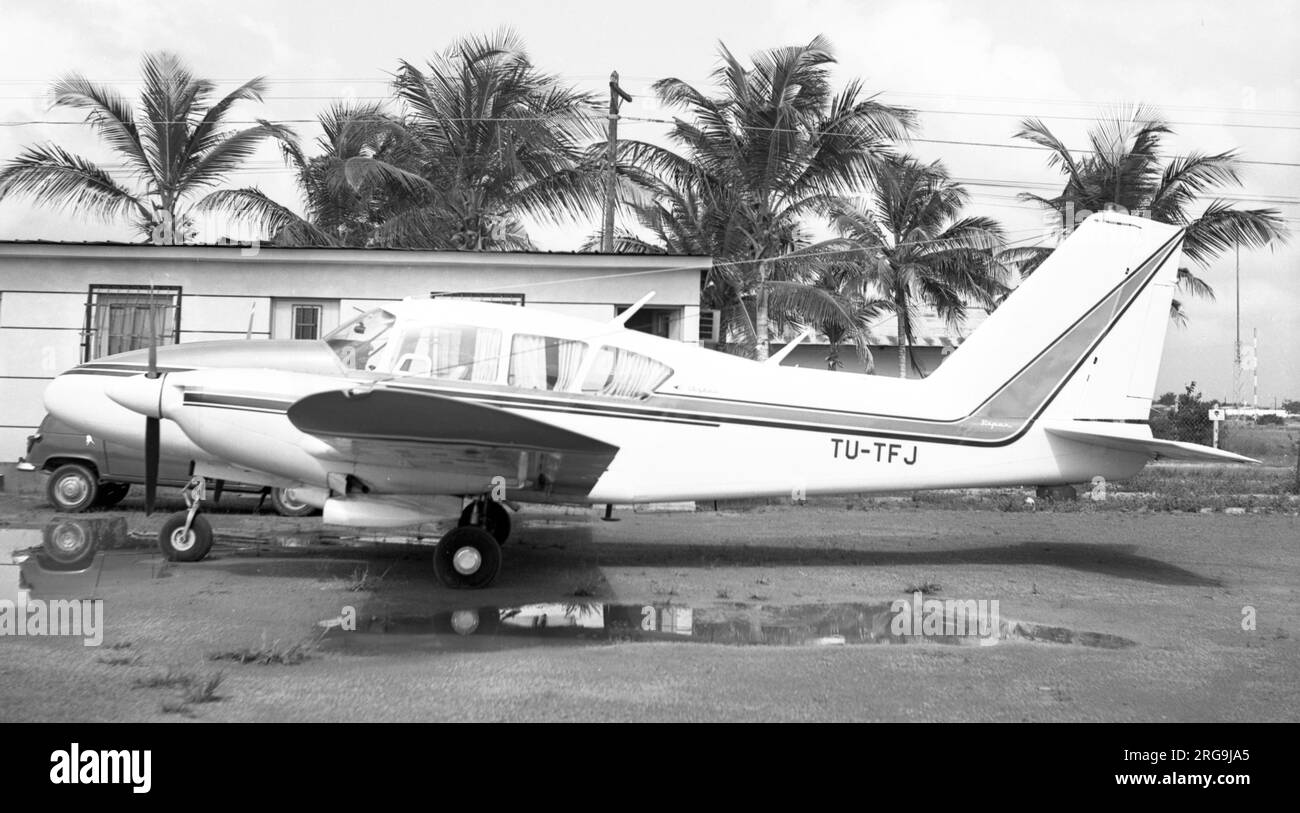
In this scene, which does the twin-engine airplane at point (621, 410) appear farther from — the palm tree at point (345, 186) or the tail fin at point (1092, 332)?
the palm tree at point (345, 186)

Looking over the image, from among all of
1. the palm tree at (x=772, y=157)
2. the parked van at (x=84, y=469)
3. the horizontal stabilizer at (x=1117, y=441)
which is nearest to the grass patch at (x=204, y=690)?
the parked van at (x=84, y=469)

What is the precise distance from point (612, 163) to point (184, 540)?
1415cm

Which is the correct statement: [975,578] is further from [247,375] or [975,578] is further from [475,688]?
[247,375]

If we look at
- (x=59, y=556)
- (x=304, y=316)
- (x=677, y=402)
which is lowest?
(x=59, y=556)

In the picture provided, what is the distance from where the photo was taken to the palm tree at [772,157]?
776 inches

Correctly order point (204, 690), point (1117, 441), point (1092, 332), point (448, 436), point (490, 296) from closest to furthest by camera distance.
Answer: point (204, 690)
point (448, 436)
point (1117, 441)
point (1092, 332)
point (490, 296)

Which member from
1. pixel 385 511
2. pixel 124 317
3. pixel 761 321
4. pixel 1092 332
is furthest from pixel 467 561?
pixel 761 321

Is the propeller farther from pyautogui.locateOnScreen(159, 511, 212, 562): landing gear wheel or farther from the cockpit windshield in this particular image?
the cockpit windshield

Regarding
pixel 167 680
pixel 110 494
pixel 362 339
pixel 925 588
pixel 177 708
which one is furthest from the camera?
pixel 110 494

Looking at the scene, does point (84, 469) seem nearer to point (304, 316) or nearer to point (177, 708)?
point (304, 316)

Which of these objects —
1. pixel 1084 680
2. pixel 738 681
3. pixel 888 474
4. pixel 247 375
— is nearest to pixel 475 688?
pixel 738 681

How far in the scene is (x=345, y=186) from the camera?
23.9 meters

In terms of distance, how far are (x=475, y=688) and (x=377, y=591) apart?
2823 millimetres

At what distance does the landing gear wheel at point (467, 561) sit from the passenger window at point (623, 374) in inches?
64.1
